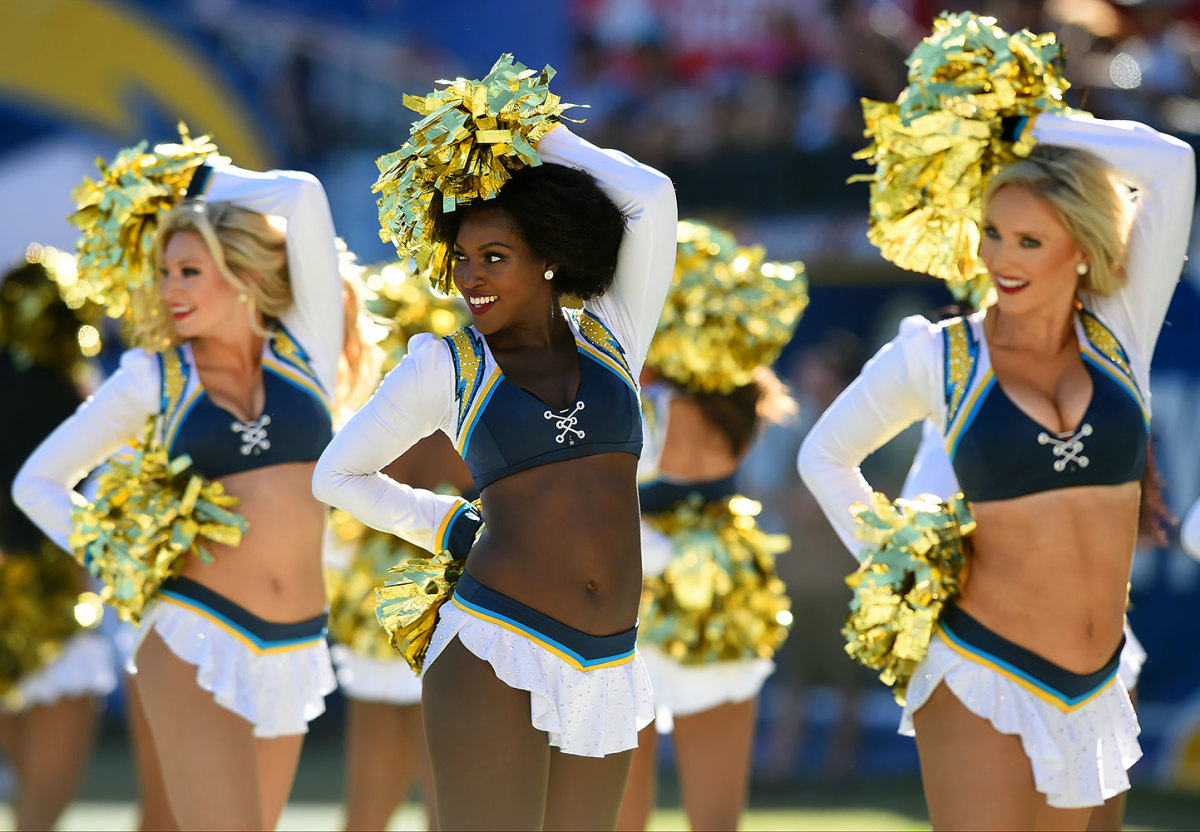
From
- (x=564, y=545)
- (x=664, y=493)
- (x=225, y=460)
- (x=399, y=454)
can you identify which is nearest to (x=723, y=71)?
(x=664, y=493)

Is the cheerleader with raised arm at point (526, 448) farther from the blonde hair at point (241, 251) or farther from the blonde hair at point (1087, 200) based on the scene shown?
the blonde hair at point (241, 251)

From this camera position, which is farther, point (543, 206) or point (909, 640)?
point (909, 640)

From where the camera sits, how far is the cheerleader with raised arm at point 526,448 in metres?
3.16

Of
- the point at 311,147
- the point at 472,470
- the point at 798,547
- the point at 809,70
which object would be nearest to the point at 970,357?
the point at 472,470

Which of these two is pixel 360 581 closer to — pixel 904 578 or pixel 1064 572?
pixel 904 578

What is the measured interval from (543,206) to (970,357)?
1098 millimetres

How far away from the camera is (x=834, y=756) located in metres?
8.38

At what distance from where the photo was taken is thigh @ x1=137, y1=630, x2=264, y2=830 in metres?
4.02

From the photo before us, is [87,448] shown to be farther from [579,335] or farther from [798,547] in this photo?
[798,547]

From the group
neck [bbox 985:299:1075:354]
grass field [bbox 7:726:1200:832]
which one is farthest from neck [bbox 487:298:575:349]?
grass field [bbox 7:726:1200:832]

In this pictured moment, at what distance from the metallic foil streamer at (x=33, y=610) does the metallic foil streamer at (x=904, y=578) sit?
3356 mm

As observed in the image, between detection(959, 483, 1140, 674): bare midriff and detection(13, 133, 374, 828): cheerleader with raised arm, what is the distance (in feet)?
6.09

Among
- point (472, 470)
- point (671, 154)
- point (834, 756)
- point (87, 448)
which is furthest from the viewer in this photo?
point (671, 154)

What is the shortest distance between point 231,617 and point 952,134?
2236mm
